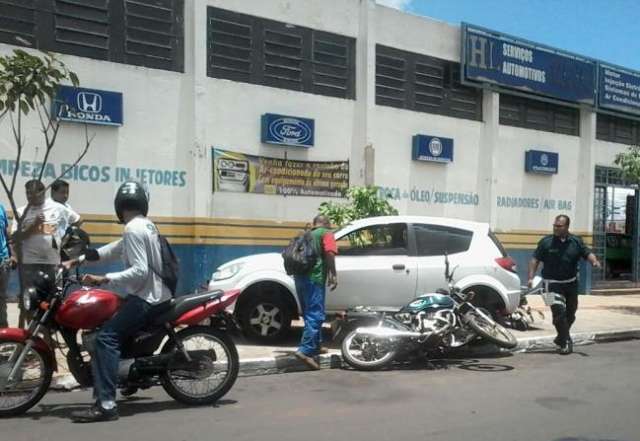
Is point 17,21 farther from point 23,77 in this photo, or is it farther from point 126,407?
point 126,407

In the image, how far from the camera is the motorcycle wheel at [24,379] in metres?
5.41

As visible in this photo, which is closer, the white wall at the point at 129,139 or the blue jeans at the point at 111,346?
the blue jeans at the point at 111,346

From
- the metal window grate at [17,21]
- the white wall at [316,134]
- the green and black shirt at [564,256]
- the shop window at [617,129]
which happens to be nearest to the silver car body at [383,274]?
the green and black shirt at [564,256]

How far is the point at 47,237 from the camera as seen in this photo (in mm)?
7320

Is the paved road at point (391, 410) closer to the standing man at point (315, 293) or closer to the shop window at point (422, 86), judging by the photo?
the standing man at point (315, 293)

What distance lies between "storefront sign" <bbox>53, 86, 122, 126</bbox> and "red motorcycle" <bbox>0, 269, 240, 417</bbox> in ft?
18.1

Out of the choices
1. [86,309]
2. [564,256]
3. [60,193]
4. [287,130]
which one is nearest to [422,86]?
[287,130]

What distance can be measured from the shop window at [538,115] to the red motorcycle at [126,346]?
38.2 ft

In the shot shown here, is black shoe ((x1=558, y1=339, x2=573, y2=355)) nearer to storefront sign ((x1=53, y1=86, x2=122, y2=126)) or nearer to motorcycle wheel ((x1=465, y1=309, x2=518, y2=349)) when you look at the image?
motorcycle wheel ((x1=465, y1=309, x2=518, y2=349))

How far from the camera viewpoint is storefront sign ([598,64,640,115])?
1756 cm

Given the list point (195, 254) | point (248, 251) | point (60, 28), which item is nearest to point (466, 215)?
point (248, 251)

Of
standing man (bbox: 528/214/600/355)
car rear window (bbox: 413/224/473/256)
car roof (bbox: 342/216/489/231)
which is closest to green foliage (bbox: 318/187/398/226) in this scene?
car roof (bbox: 342/216/489/231)

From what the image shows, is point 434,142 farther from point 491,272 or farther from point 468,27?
point 491,272

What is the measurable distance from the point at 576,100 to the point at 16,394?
1494 cm
